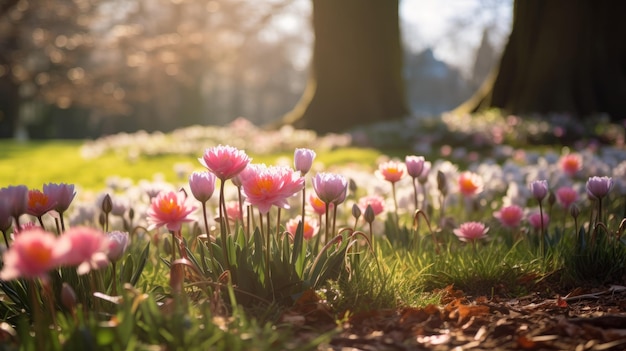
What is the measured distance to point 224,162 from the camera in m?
1.98

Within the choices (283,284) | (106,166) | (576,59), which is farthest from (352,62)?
(283,284)

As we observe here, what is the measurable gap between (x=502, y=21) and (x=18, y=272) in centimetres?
3791

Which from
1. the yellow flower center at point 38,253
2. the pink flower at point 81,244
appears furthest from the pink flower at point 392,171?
the yellow flower center at point 38,253

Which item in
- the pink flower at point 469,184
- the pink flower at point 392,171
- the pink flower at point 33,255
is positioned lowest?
the pink flower at point 469,184

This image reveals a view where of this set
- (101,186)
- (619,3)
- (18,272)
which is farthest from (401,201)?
(619,3)

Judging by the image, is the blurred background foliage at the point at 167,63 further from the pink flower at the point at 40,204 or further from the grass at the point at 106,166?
the pink flower at the point at 40,204

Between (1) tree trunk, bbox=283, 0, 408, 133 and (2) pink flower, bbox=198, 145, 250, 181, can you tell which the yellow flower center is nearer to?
(2) pink flower, bbox=198, 145, 250, 181

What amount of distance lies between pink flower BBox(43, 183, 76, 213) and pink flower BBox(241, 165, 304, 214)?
602mm

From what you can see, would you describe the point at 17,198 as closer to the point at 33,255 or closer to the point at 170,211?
the point at 170,211

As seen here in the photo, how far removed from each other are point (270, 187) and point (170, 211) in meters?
0.33

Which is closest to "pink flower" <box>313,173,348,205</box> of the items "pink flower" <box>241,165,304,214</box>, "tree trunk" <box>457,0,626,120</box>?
"pink flower" <box>241,165,304,214</box>

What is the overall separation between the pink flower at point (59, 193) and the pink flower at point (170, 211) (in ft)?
0.96

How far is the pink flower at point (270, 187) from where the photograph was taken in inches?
78.7

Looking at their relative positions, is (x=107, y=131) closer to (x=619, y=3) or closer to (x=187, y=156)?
(x=187, y=156)
